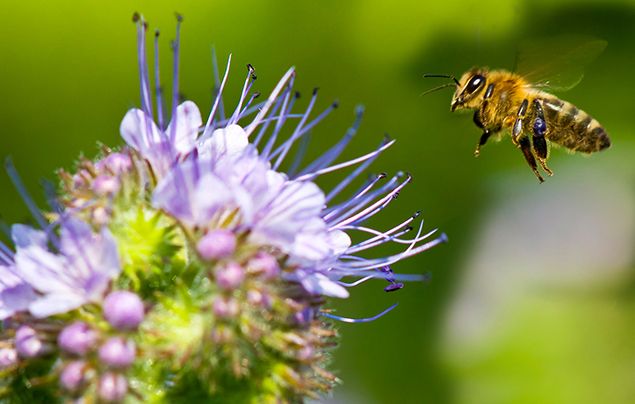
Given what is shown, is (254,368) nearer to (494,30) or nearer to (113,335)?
(113,335)

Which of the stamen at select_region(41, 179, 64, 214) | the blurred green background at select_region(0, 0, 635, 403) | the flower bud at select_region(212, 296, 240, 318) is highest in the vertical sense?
the blurred green background at select_region(0, 0, 635, 403)

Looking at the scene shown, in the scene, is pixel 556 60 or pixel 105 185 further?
pixel 556 60

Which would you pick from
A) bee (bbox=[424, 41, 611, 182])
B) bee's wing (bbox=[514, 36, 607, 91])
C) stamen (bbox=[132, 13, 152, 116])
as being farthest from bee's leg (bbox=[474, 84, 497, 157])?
stamen (bbox=[132, 13, 152, 116])

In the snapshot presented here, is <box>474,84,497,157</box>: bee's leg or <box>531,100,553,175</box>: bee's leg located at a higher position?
<box>474,84,497,157</box>: bee's leg

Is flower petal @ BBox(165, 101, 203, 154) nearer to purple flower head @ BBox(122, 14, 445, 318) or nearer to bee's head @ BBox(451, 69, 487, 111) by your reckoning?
purple flower head @ BBox(122, 14, 445, 318)

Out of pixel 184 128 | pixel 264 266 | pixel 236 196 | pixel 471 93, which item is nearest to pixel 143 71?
pixel 184 128

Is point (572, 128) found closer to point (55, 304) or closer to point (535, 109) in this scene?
point (535, 109)

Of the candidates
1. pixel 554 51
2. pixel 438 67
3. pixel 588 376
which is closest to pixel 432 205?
pixel 438 67
